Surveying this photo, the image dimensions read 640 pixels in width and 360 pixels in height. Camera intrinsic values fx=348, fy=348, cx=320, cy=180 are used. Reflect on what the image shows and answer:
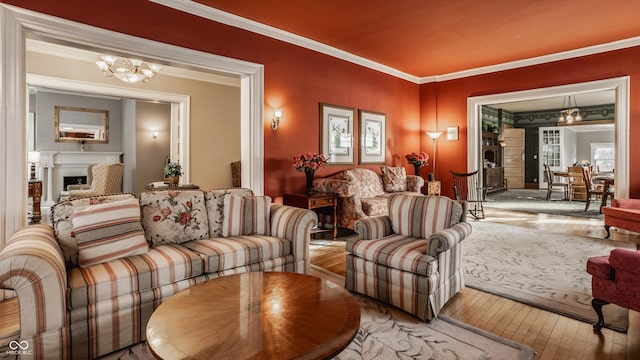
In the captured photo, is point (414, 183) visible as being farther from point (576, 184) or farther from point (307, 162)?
point (576, 184)

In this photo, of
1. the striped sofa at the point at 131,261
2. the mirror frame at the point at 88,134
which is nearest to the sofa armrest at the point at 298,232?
the striped sofa at the point at 131,261

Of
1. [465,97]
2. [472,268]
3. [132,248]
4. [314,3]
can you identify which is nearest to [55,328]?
[132,248]

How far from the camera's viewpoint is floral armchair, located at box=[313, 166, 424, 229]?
4969mm

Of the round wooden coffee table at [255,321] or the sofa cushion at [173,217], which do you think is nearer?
the round wooden coffee table at [255,321]

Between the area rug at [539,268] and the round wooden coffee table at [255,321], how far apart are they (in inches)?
77.2

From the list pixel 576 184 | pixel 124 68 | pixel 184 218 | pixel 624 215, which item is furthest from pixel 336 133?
pixel 576 184

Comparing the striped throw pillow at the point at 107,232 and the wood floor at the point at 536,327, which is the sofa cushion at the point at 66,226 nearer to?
the striped throw pillow at the point at 107,232

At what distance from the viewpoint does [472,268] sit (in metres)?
3.63

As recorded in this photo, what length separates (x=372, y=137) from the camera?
6441 millimetres

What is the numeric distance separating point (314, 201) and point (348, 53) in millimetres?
2668

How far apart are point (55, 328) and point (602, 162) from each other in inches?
638

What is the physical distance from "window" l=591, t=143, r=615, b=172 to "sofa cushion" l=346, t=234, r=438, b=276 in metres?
13.5

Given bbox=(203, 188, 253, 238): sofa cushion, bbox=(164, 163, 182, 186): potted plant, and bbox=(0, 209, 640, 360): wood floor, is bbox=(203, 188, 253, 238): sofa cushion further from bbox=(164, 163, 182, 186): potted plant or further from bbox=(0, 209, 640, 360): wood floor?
bbox=(164, 163, 182, 186): potted plant

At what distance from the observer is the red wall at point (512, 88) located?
529 cm
